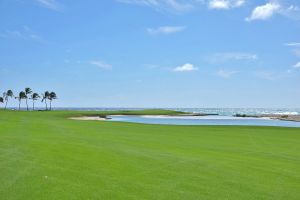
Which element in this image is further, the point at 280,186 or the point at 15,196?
the point at 280,186

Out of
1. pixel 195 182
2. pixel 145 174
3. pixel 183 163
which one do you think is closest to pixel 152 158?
pixel 183 163

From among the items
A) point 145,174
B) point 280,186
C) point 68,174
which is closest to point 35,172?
point 68,174

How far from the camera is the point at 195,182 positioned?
43.9ft

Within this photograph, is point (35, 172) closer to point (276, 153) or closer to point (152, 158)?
point (152, 158)

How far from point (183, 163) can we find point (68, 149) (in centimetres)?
604

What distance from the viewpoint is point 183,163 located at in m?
17.1

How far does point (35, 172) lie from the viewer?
13.6 meters

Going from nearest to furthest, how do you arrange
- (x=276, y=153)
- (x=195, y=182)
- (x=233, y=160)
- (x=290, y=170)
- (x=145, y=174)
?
(x=195, y=182)
(x=145, y=174)
(x=290, y=170)
(x=233, y=160)
(x=276, y=153)

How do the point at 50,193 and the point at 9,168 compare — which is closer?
the point at 50,193

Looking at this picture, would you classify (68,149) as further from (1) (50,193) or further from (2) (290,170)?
(2) (290,170)

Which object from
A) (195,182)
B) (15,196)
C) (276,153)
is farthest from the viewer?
(276,153)

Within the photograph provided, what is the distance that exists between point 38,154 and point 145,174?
5.74 metres

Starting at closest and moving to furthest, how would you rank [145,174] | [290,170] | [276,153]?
[145,174] < [290,170] < [276,153]

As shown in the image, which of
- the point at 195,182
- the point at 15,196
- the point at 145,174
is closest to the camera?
the point at 15,196
